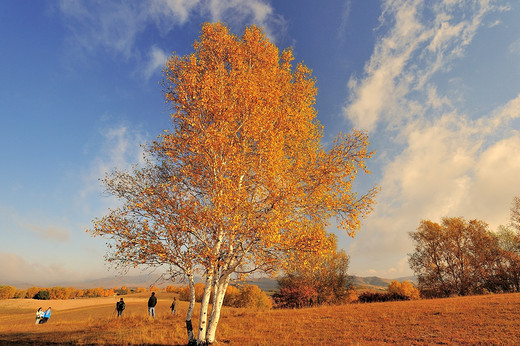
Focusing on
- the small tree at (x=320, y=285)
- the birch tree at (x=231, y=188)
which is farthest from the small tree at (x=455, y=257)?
Result: the birch tree at (x=231, y=188)

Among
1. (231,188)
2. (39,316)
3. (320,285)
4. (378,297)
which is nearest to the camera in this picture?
(231,188)

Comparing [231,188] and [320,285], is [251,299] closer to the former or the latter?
[320,285]

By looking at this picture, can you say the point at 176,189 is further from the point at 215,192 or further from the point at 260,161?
the point at 260,161

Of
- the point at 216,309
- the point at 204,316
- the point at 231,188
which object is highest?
the point at 231,188

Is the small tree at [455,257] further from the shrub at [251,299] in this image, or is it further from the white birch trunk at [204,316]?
the white birch trunk at [204,316]

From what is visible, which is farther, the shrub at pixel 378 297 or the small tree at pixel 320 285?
the shrub at pixel 378 297

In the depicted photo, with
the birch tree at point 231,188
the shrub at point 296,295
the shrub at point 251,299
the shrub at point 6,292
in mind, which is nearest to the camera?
the birch tree at point 231,188

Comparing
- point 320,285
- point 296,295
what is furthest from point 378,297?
point 296,295

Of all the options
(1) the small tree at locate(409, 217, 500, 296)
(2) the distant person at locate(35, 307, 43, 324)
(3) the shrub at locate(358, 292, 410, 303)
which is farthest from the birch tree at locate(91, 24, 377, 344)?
(1) the small tree at locate(409, 217, 500, 296)

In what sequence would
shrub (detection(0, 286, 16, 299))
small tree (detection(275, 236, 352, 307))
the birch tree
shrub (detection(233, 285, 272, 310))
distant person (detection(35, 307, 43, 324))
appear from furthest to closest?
shrub (detection(0, 286, 16, 299))
shrub (detection(233, 285, 272, 310))
small tree (detection(275, 236, 352, 307))
distant person (detection(35, 307, 43, 324))
the birch tree

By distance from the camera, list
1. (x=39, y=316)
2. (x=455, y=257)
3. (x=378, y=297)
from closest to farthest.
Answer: (x=39, y=316) < (x=378, y=297) < (x=455, y=257)

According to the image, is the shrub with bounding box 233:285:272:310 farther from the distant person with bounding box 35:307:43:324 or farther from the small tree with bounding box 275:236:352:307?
the distant person with bounding box 35:307:43:324

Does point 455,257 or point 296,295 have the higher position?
point 455,257

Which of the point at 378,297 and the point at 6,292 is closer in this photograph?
the point at 378,297
